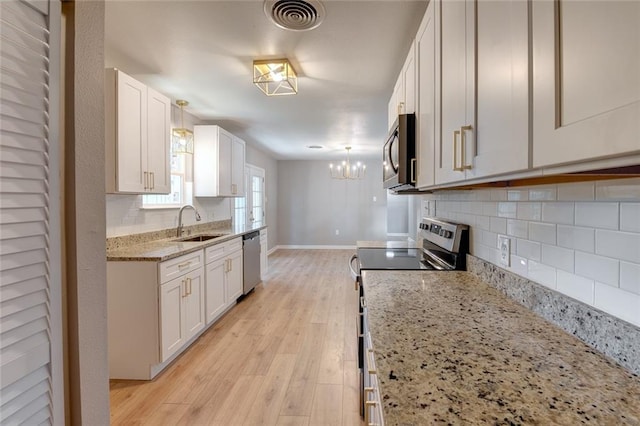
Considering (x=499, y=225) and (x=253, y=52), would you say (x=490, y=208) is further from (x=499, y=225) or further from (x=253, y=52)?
(x=253, y=52)

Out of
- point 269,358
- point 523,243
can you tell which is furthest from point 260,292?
point 523,243

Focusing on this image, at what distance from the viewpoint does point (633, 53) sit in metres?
0.43

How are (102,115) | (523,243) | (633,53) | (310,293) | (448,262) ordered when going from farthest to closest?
(310,293) < (448,262) < (523,243) < (102,115) < (633,53)

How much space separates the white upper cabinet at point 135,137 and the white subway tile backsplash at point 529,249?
254cm

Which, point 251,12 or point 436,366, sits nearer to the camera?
point 436,366

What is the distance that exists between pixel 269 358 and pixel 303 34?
2423mm

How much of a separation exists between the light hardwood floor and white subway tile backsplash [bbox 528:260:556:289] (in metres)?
1.32

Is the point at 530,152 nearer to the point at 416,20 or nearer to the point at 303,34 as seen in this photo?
the point at 416,20

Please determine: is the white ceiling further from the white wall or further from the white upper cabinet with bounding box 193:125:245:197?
the white wall

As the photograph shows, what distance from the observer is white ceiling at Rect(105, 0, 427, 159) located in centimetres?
187

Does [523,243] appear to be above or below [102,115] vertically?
below

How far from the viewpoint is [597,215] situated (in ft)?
2.73

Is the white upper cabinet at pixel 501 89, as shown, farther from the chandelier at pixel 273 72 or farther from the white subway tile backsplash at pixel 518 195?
the chandelier at pixel 273 72

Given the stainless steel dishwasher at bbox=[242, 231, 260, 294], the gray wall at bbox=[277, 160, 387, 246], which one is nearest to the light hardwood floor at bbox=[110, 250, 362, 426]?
the stainless steel dishwasher at bbox=[242, 231, 260, 294]
